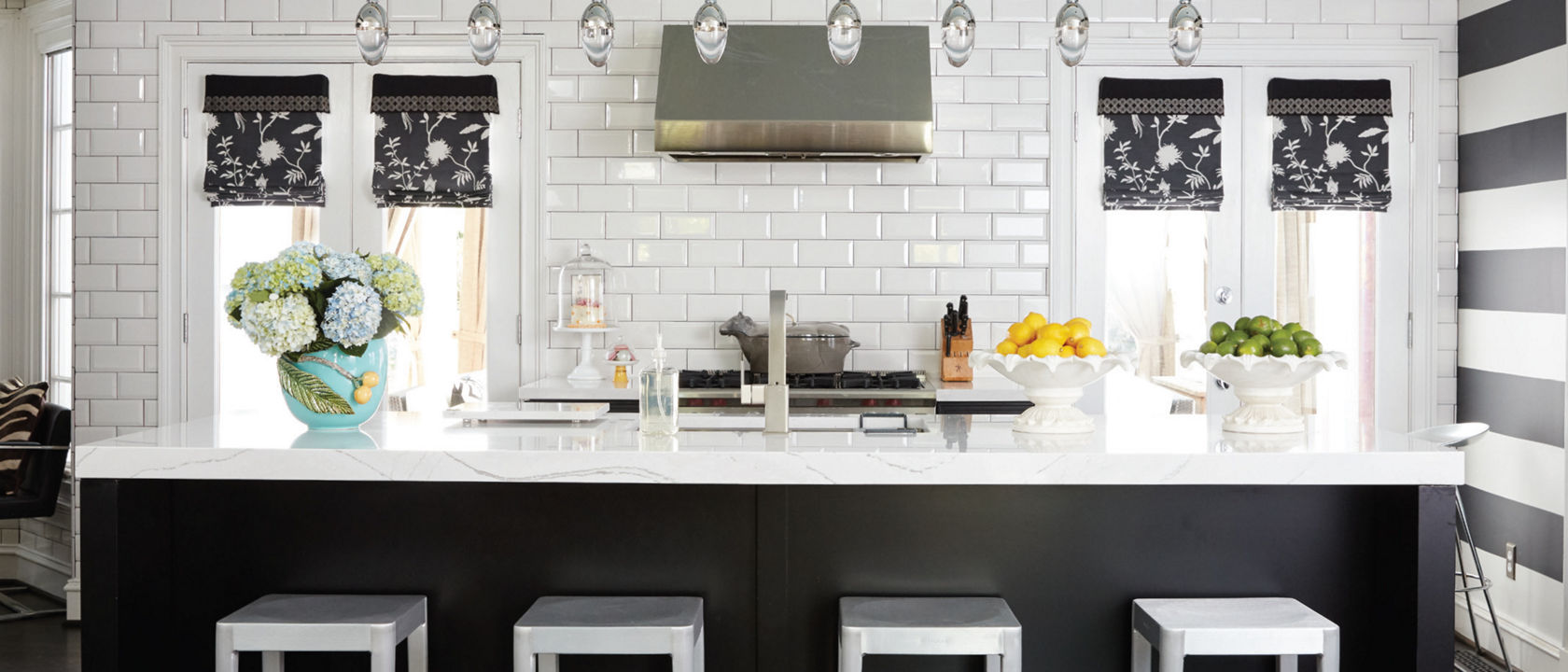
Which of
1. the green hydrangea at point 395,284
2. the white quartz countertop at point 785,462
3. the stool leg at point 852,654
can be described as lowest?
the stool leg at point 852,654

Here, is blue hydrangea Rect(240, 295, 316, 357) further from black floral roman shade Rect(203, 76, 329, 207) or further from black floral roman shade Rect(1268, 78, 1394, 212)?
black floral roman shade Rect(1268, 78, 1394, 212)

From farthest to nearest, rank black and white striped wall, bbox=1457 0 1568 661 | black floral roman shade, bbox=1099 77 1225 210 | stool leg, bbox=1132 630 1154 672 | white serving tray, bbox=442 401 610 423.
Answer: black floral roman shade, bbox=1099 77 1225 210 → black and white striped wall, bbox=1457 0 1568 661 → white serving tray, bbox=442 401 610 423 → stool leg, bbox=1132 630 1154 672

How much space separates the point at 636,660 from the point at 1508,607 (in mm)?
3551

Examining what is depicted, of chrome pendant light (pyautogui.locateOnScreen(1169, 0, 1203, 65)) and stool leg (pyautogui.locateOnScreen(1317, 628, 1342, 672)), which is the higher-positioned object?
chrome pendant light (pyautogui.locateOnScreen(1169, 0, 1203, 65))

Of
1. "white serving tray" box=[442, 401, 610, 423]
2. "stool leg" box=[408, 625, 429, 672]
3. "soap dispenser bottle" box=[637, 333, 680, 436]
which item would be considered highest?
"soap dispenser bottle" box=[637, 333, 680, 436]

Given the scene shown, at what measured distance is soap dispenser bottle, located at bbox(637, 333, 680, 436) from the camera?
2.54 m

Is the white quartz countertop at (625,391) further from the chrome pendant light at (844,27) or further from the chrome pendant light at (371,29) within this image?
the chrome pendant light at (844,27)

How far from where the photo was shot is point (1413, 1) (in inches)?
184

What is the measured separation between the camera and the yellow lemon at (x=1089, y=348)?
2508mm

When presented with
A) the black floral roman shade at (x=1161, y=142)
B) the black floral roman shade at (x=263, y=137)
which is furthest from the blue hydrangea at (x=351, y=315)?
the black floral roman shade at (x=1161, y=142)

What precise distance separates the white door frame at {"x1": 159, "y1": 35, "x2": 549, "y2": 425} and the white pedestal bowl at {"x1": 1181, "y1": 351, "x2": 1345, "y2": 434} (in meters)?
3.03

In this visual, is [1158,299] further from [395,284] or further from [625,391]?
[395,284]

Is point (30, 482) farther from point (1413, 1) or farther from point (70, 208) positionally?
point (1413, 1)

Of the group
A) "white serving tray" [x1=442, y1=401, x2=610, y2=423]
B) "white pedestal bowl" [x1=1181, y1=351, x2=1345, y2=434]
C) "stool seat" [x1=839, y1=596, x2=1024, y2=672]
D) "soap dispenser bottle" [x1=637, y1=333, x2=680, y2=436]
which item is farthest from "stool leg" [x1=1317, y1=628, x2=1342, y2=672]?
"white serving tray" [x1=442, y1=401, x2=610, y2=423]
